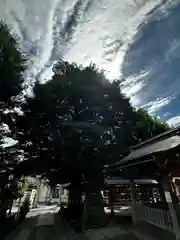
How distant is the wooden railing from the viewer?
668cm

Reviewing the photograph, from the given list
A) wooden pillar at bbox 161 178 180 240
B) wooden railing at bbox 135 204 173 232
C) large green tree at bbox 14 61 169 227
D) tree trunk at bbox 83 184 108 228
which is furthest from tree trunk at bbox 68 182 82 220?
wooden pillar at bbox 161 178 180 240

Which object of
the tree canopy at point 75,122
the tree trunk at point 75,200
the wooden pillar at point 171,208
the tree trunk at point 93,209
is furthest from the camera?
the tree trunk at point 75,200

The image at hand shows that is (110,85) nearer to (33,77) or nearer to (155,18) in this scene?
(33,77)

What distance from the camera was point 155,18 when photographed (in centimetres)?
663

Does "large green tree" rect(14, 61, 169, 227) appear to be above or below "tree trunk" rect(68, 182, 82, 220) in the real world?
above

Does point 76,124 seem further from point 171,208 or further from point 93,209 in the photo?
point 171,208

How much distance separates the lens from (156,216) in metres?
7.51

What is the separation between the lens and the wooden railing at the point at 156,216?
6.68 metres

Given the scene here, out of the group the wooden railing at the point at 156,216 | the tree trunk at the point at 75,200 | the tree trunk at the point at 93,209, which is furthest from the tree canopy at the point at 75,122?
the wooden railing at the point at 156,216

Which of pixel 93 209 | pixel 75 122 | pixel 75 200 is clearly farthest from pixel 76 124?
pixel 75 200

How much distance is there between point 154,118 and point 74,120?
1163cm

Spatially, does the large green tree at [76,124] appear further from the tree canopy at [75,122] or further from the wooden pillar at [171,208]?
the wooden pillar at [171,208]

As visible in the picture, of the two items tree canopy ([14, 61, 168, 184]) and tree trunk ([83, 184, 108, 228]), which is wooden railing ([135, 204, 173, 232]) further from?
tree canopy ([14, 61, 168, 184])

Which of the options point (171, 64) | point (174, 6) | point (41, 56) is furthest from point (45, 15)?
Result: point (171, 64)
